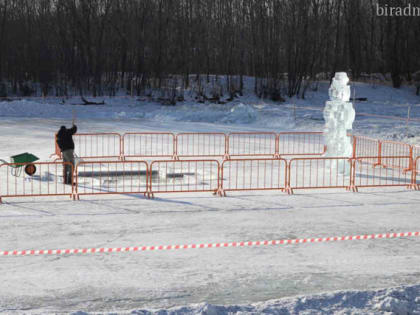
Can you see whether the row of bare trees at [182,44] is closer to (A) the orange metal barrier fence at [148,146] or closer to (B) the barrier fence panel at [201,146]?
(B) the barrier fence panel at [201,146]

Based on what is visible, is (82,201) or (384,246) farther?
(82,201)

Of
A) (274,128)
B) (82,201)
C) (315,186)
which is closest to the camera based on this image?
(82,201)

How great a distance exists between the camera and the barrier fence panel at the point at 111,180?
15070mm

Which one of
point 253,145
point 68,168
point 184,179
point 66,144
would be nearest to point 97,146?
point 253,145

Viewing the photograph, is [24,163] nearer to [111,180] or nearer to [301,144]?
[111,180]

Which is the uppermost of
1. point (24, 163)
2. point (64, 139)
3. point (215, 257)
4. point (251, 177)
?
point (64, 139)

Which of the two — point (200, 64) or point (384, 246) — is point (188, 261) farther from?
point (200, 64)

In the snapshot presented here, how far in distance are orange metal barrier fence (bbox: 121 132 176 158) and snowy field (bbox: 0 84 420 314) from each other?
7085mm

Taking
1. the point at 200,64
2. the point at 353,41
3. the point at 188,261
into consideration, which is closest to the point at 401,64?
the point at 353,41

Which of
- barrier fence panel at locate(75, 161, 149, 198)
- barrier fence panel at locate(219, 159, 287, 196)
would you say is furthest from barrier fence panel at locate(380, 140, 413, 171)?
barrier fence panel at locate(75, 161, 149, 198)

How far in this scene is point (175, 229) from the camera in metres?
11.5

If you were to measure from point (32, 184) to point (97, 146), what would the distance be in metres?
8.53

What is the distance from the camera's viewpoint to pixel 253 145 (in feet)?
80.8

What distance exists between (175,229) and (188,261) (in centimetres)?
204
